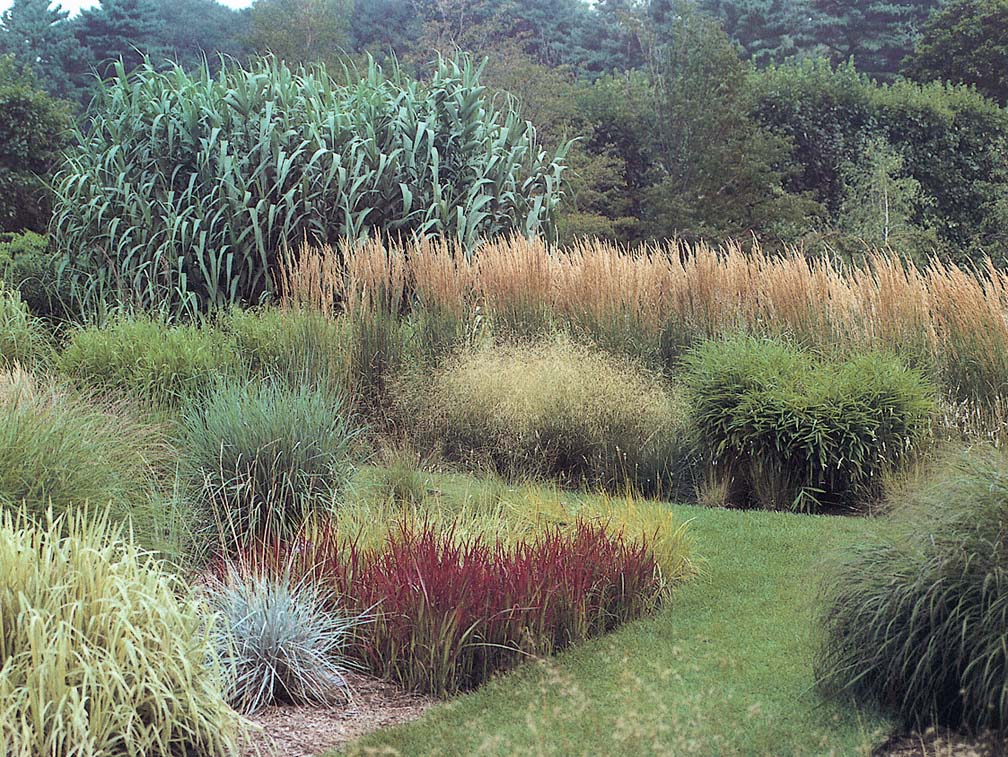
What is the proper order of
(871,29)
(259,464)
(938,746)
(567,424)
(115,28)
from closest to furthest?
(938,746) → (259,464) → (567,424) → (871,29) → (115,28)

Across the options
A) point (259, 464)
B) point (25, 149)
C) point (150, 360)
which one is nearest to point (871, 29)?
point (25, 149)

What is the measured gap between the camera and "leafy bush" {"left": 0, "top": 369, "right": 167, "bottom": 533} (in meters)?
4.35

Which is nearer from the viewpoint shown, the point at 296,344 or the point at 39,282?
the point at 296,344

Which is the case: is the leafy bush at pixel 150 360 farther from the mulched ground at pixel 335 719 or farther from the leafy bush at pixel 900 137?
the leafy bush at pixel 900 137

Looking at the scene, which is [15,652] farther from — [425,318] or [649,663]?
[425,318]

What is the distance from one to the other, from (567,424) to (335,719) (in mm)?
3731

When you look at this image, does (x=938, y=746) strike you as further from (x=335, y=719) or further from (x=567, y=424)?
(x=567, y=424)

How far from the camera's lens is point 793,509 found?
6262 millimetres

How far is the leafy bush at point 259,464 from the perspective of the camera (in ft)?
16.7

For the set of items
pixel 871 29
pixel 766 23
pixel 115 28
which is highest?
pixel 766 23

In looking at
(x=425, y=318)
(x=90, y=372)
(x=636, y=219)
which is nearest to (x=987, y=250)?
(x=636, y=219)

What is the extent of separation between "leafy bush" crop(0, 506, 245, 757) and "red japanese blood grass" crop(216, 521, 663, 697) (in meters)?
0.76

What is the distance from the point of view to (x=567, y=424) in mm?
6848

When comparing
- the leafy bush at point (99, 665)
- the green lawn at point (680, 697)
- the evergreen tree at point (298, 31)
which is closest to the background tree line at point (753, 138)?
the evergreen tree at point (298, 31)
